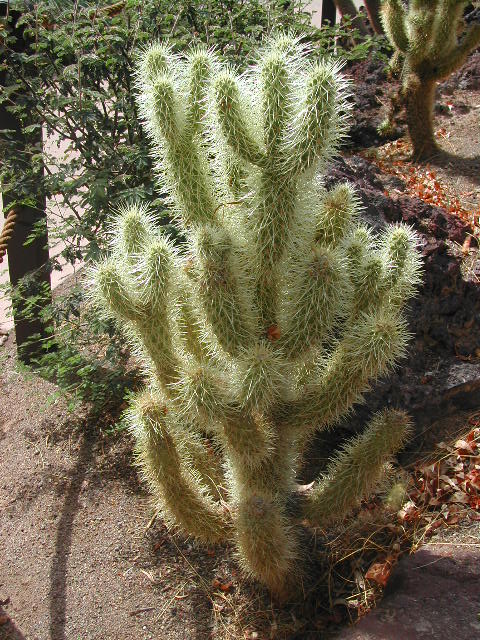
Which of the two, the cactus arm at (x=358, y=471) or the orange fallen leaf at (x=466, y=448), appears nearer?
the cactus arm at (x=358, y=471)

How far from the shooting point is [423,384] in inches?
113

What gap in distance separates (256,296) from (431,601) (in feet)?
3.84

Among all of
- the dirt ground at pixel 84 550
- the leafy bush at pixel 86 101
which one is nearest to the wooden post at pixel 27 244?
the leafy bush at pixel 86 101

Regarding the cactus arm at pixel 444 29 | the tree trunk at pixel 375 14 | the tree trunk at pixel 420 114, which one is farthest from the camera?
the tree trunk at pixel 375 14

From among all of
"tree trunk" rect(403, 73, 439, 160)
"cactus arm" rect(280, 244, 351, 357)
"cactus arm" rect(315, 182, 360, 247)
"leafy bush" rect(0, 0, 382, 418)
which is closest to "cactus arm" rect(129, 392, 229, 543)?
"cactus arm" rect(280, 244, 351, 357)

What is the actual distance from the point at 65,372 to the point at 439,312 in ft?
6.17

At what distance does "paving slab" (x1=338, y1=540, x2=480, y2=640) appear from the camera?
195cm

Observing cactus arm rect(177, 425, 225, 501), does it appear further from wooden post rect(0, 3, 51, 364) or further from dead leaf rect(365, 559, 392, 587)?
wooden post rect(0, 3, 51, 364)

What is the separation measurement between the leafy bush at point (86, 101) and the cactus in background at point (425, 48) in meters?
1.75

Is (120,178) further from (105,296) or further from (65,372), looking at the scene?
(105,296)

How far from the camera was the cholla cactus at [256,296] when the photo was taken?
5.88ft

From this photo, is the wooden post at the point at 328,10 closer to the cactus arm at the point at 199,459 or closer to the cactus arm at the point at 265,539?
the cactus arm at the point at 199,459

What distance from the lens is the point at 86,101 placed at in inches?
125

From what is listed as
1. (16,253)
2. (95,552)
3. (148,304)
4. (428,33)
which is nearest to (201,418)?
(148,304)
